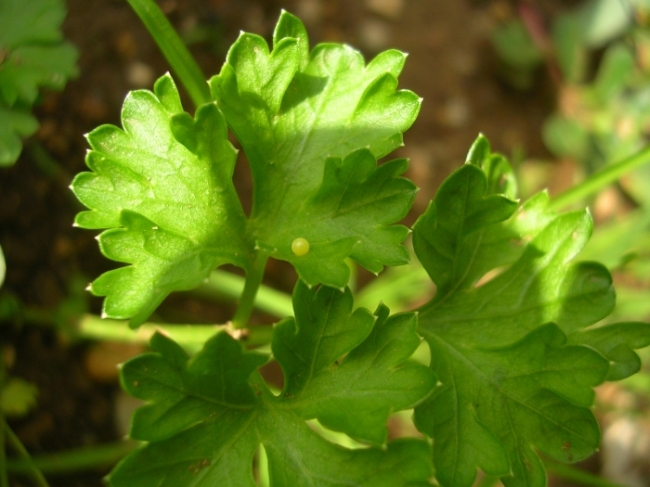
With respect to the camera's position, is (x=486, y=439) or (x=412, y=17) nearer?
(x=486, y=439)

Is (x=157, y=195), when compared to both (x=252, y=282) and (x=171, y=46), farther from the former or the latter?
(x=171, y=46)

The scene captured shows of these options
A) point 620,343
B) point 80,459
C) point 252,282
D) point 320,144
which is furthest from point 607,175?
point 80,459

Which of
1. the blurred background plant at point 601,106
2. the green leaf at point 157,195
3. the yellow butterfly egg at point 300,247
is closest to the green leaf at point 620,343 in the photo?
the yellow butterfly egg at point 300,247

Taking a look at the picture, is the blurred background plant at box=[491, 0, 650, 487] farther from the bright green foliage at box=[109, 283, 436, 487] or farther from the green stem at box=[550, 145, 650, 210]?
the bright green foliage at box=[109, 283, 436, 487]

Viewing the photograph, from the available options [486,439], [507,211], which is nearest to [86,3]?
[507,211]

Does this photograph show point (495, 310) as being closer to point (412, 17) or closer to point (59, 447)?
point (59, 447)

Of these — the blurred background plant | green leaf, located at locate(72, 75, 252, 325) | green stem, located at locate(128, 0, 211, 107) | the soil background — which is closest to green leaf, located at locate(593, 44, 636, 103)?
the blurred background plant
